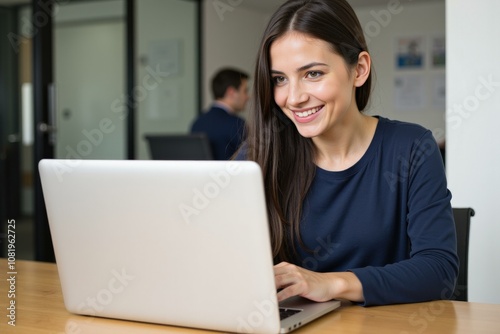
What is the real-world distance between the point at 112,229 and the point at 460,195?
164 cm

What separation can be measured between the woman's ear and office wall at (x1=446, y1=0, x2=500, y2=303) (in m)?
0.92

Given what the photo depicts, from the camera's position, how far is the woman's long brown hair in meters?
1.46

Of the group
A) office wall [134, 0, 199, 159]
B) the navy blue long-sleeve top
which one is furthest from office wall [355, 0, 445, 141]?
the navy blue long-sleeve top

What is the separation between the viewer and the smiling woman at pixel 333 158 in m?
1.41

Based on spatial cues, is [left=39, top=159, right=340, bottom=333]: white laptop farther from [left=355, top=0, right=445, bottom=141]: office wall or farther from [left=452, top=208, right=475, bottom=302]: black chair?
[left=355, top=0, right=445, bottom=141]: office wall

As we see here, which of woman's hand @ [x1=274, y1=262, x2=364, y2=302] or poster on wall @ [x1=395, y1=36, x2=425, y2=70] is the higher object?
poster on wall @ [x1=395, y1=36, x2=425, y2=70]

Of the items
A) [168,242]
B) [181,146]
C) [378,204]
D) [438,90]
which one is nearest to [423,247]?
[378,204]

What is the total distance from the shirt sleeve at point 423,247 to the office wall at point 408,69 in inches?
221

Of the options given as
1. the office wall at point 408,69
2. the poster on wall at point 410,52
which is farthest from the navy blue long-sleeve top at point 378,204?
the poster on wall at point 410,52

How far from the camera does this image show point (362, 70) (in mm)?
1558

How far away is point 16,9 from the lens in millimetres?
4234

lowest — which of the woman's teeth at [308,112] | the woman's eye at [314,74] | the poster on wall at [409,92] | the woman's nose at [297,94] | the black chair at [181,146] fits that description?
the black chair at [181,146]

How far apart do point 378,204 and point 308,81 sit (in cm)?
30

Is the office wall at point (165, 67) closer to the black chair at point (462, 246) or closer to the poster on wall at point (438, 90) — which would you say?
the poster on wall at point (438, 90)
